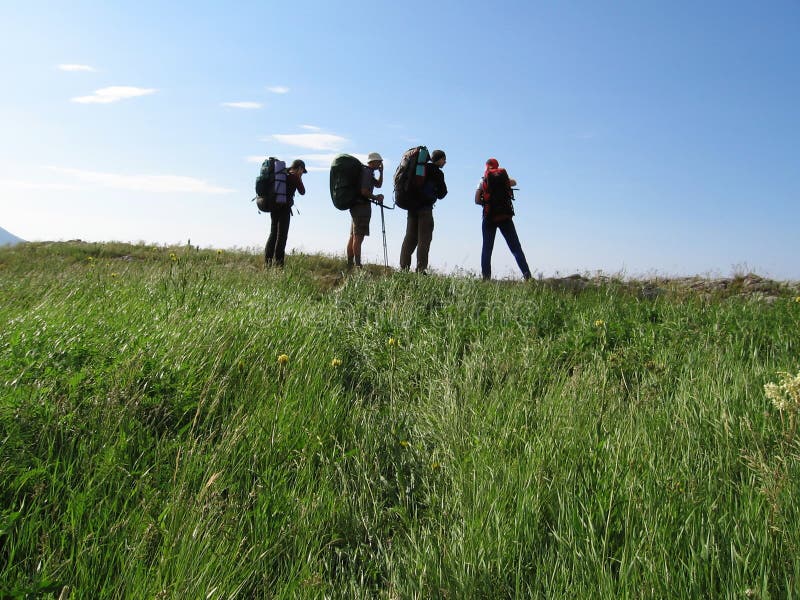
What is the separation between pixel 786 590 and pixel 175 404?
3035 mm

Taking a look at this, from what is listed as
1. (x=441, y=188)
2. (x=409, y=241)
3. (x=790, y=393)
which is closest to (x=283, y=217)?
(x=409, y=241)

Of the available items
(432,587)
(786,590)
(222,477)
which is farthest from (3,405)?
(786,590)

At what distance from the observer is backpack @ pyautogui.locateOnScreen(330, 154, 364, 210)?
32.3ft

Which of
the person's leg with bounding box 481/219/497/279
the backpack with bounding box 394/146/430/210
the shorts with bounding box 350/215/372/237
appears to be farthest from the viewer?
the shorts with bounding box 350/215/372/237

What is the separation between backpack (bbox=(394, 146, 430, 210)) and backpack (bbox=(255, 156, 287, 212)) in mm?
2088

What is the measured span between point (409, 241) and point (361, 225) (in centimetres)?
90

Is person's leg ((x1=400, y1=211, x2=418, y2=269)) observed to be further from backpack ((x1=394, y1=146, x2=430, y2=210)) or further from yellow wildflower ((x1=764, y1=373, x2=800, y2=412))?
→ yellow wildflower ((x1=764, y1=373, x2=800, y2=412))

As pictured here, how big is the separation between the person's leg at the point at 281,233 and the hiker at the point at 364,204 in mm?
1223

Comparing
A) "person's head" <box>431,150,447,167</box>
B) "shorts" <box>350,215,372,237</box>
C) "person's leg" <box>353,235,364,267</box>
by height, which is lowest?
"person's leg" <box>353,235,364,267</box>

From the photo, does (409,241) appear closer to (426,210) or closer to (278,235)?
(426,210)

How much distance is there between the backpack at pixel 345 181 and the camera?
32.3 feet

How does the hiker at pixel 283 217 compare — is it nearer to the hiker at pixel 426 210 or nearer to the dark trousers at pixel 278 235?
the dark trousers at pixel 278 235

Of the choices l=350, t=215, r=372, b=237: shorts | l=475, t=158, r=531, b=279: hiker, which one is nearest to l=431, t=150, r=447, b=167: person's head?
l=475, t=158, r=531, b=279: hiker

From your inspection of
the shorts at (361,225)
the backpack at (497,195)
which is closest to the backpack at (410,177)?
the shorts at (361,225)
